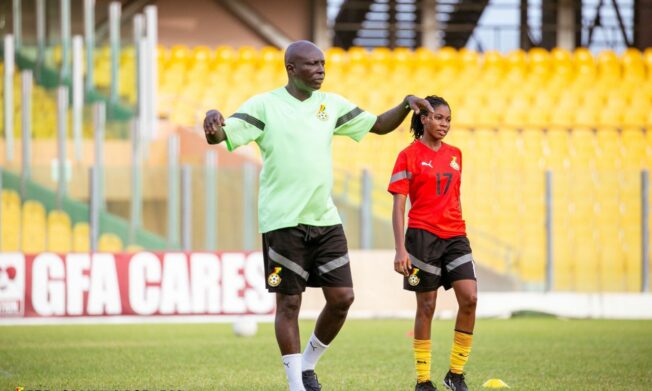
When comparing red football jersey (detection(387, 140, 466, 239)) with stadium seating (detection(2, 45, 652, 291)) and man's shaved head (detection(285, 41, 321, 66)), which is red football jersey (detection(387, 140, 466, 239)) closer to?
man's shaved head (detection(285, 41, 321, 66))

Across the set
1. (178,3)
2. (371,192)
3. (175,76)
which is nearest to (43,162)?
(371,192)

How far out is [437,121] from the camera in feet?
22.2

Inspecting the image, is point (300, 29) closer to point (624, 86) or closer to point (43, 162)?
point (624, 86)

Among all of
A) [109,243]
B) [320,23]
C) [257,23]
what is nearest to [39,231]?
[109,243]

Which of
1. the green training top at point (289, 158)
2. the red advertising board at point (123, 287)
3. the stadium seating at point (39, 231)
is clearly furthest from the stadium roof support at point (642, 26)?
the green training top at point (289, 158)

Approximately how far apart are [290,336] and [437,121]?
1613mm

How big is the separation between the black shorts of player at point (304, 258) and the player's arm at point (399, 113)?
2.12 ft

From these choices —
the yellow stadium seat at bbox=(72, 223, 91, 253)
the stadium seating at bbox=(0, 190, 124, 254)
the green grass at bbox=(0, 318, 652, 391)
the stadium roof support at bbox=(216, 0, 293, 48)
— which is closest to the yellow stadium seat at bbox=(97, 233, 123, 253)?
the stadium seating at bbox=(0, 190, 124, 254)

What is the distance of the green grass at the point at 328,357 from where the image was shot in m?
7.43

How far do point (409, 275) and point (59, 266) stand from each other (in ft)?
26.7

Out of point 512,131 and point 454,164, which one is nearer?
point 454,164

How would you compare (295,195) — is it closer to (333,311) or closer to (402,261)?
(333,311)

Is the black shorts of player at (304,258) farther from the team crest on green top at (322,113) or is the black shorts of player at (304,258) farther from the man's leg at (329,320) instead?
the team crest on green top at (322,113)

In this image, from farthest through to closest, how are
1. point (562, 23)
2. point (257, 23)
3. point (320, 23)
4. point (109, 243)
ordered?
point (562, 23) → point (257, 23) → point (320, 23) → point (109, 243)
